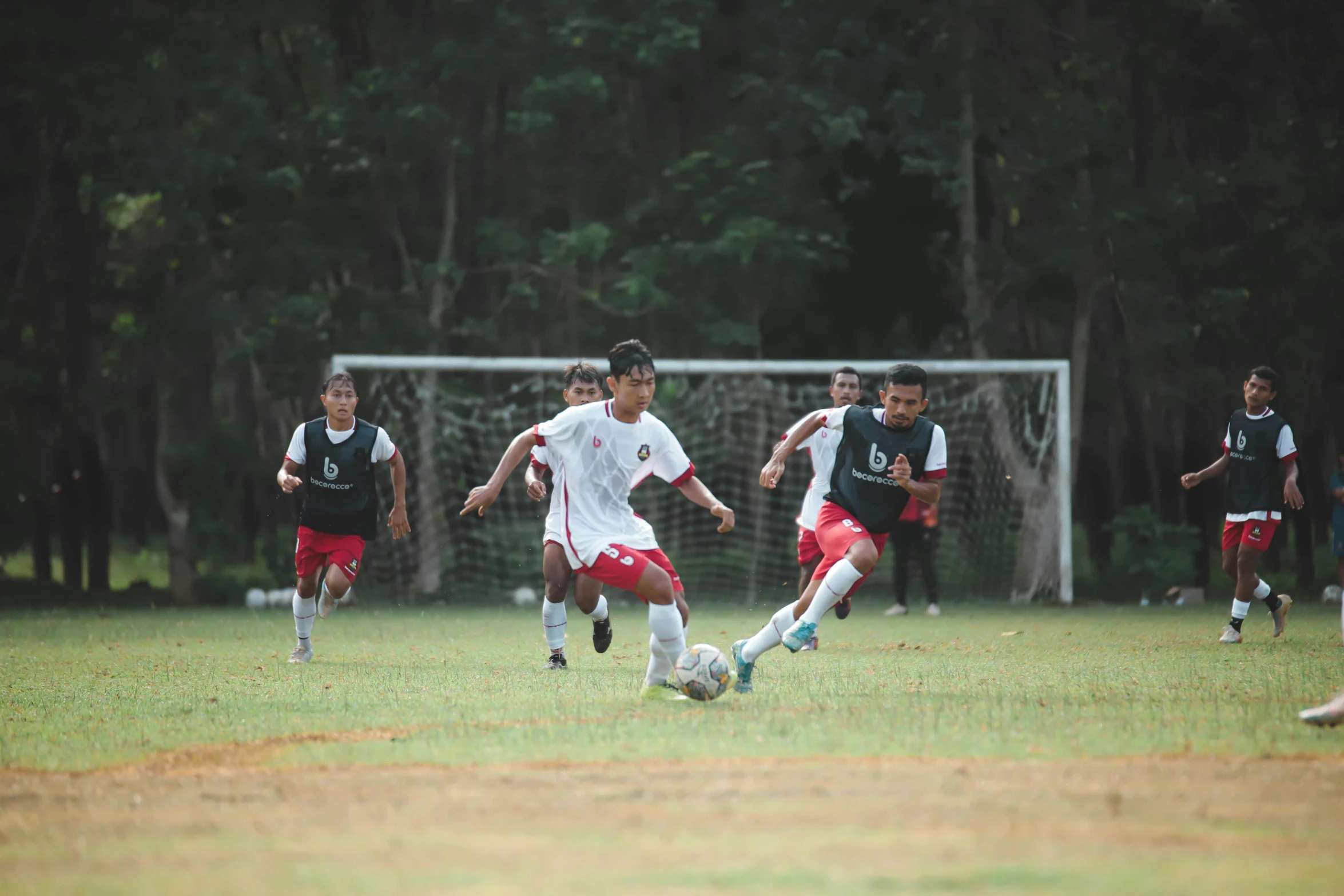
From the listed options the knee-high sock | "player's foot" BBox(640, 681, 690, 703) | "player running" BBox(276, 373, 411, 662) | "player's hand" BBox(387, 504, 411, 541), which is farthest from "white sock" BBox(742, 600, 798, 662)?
the knee-high sock

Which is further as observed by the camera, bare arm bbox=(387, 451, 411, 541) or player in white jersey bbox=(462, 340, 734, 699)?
bare arm bbox=(387, 451, 411, 541)

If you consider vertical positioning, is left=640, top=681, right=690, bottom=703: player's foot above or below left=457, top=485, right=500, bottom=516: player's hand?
below

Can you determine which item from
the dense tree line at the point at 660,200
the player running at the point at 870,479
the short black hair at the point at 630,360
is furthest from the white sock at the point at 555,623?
the dense tree line at the point at 660,200

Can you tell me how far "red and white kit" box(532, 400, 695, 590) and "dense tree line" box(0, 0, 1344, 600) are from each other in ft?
39.6

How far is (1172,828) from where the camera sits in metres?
4.50

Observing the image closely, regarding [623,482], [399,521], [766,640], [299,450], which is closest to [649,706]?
[766,640]

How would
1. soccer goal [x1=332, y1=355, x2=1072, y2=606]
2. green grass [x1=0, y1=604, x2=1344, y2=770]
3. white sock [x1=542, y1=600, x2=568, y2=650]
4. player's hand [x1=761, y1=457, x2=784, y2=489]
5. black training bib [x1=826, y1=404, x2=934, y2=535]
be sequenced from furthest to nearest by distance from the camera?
soccer goal [x1=332, y1=355, x2=1072, y2=606] < white sock [x1=542, y1=600, x2=568, y2=650] < player's hand [x1=761, y1=457, x2=784, y2=489] < black training bib [x1=826, y1=404, x2=934, y2=535] < green grass [x1=0, y1=604, x2=1344, y2=770]

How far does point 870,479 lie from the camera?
8.97m

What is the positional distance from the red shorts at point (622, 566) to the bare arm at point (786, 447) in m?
1.23

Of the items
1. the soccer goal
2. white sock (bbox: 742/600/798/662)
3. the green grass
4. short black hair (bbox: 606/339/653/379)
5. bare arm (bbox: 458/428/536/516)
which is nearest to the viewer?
the green grass

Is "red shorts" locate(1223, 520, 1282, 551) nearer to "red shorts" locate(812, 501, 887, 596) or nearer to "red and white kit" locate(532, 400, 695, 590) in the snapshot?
"red shorts" locate(812, 501, 887, 596)

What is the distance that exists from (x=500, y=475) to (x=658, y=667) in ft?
4.89

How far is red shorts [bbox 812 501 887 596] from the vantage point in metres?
8.78

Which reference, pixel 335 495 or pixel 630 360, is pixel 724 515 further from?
pixel 335 495
